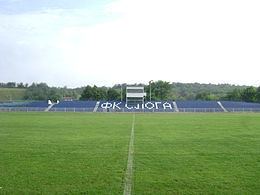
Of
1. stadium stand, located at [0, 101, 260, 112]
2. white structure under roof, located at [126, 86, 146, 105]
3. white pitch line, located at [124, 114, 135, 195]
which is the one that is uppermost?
white structure under roof, located at [126, 86, 146, 105]

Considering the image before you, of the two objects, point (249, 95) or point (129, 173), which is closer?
point (129, 173)

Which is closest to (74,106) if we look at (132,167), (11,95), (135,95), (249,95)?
(135,95)

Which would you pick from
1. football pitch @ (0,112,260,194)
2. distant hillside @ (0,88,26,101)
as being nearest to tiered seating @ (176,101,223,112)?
football pitch @ (0,112,260,194)

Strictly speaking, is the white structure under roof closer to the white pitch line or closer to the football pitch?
the football pitch

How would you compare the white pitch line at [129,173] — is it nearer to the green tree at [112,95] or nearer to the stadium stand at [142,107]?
the stadium stand at [142,107]

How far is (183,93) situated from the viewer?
6722 inches

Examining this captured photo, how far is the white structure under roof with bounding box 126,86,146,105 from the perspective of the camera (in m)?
76.0

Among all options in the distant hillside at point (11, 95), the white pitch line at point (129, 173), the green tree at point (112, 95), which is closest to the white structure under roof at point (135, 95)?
the green tree at point (112, 95)

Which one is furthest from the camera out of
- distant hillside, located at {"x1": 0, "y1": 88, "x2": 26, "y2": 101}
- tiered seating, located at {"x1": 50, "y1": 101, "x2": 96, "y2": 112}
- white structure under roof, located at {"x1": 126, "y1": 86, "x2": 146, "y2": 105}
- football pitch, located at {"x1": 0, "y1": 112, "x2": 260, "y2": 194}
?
distant hillside, located at {"x1": 0, "y1": 88, "x2": 26, "y2": 101}

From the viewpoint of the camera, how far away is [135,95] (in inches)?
2997

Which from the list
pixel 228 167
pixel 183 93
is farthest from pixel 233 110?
pixel 183 93

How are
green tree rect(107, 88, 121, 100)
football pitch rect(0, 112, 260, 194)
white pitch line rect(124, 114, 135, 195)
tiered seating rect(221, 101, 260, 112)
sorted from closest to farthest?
white pitch line rect(124, 114, 135, 195) < football pitch rect(0, 112, 260, 194) < tiered seating rect(221, 101, 260, 112) < green tree rect(107, 88, 121, 100)

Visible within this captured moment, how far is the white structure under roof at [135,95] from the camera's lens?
7600 centimetres

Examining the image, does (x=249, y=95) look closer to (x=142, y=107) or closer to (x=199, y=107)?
(x=199, y=107)
